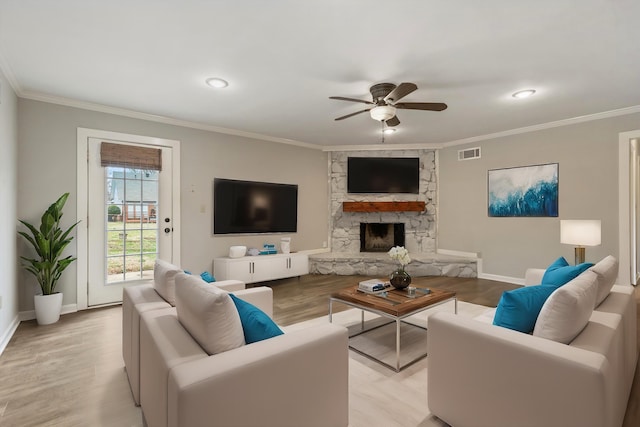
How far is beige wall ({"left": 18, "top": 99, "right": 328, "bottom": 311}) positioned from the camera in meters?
3.49

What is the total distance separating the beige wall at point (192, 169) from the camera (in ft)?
11.5

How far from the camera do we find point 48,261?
131 inches

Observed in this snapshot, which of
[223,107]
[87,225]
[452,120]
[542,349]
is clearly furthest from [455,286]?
[87,225]

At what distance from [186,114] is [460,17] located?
3.48 m

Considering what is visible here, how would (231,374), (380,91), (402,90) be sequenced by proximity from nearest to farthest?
(231,374)
(402,90)
(380,91)

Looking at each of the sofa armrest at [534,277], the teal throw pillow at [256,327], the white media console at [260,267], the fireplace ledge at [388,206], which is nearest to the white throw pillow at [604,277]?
the sofa armrest at [534,277]

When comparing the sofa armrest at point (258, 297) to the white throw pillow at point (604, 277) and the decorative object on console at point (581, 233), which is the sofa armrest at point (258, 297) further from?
the decorative object on console at point (581, 233)

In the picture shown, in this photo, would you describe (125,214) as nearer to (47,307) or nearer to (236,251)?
(47,307)

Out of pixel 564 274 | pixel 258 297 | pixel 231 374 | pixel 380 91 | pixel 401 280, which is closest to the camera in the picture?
pixel 231 374

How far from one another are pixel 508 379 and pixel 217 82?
3342 mm

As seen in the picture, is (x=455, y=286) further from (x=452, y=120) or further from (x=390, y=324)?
(x=452, y=120)

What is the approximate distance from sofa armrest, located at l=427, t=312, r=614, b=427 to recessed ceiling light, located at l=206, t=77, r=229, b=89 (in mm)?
2878

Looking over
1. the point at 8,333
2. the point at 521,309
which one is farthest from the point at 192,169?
the point at 521,309

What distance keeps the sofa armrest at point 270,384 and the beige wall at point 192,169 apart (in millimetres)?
3621
